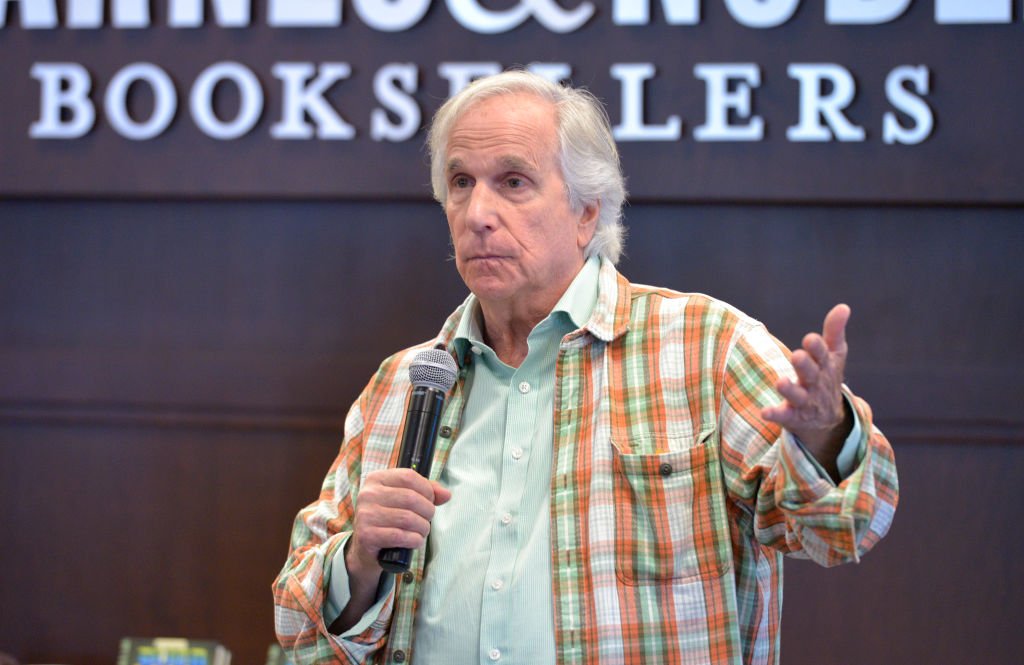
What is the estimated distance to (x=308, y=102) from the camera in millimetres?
2648

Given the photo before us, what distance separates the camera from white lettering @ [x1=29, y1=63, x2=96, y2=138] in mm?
2697

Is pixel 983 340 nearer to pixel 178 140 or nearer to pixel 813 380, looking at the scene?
pixel 813 380

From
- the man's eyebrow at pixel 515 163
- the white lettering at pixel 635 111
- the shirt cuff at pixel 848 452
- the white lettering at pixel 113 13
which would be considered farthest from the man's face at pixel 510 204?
the white lettering at pixel 113 13

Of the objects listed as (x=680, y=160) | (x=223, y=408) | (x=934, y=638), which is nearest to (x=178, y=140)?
(x=223, y=408)

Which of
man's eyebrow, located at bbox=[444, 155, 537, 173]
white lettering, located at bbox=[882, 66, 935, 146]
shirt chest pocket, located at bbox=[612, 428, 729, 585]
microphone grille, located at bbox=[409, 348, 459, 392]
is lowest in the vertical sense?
shirt chest pocket, located at bbox=[612, 428, 729, 585]

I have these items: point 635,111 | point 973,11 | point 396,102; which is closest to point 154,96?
point 396,102

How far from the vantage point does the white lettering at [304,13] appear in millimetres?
2645

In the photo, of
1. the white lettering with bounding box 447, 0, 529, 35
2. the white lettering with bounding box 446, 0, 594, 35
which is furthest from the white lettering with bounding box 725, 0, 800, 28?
the white lettering with bounding box 447, 0, 529, 35

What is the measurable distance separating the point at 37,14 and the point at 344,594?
1.81m

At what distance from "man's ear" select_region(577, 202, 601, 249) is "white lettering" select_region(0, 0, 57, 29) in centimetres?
158

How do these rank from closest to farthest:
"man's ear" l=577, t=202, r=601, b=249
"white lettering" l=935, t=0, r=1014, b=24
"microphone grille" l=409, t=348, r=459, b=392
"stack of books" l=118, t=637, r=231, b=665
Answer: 1. "microphone grille" l=409, t=348, r=459, b=392
2. "man's ear" l=577, t=202, r=601, b=249
3. "stack of books" l=118, t=637, r=231, b=665
4. "white lettering" l=935, t=0, r=1014, b=24

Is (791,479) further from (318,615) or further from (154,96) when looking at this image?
(154,96)

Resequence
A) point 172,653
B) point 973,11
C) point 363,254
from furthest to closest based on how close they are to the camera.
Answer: point 363,254
point 973,11
point 172,653

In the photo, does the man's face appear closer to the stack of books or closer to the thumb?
the thumb
